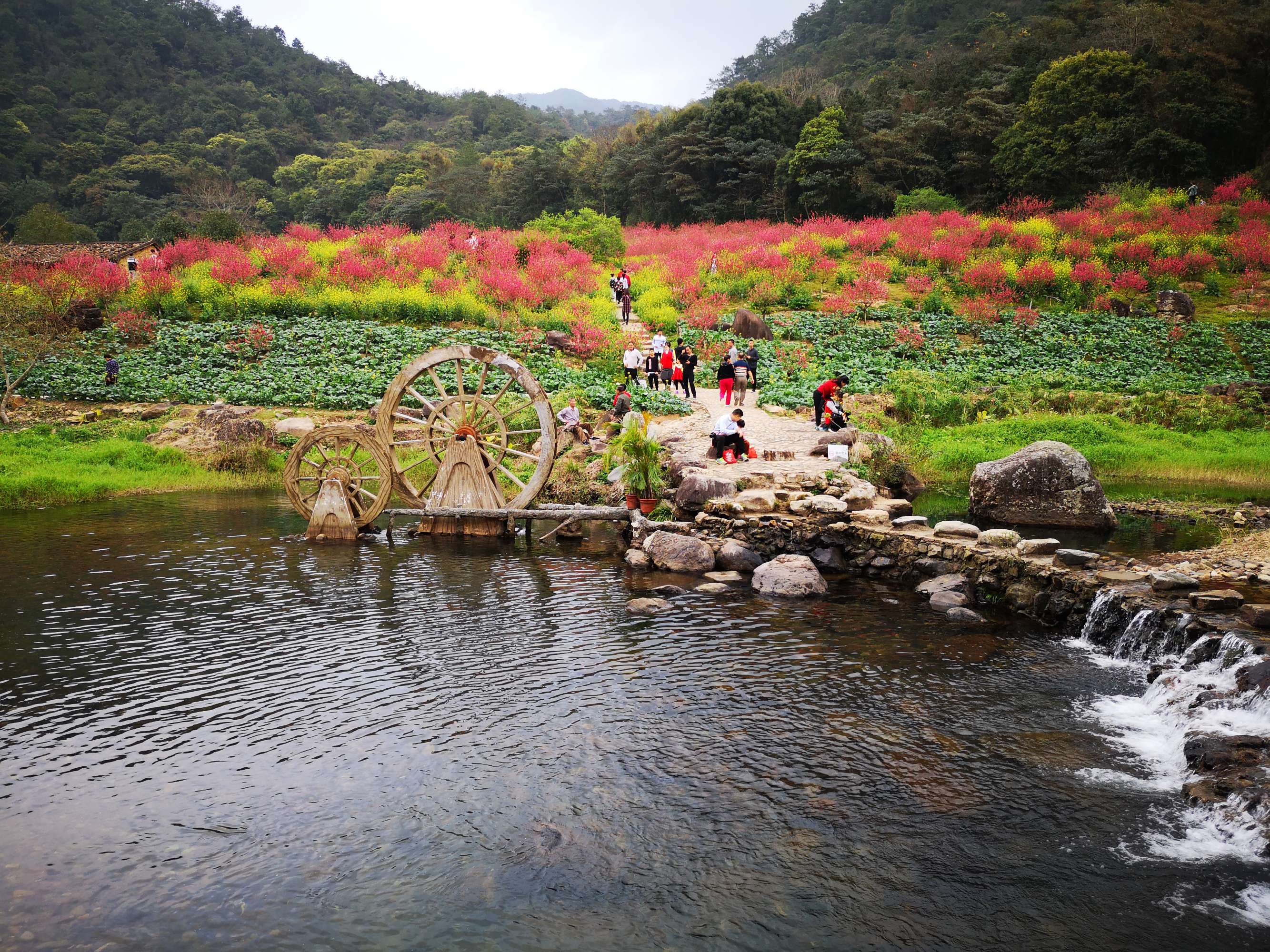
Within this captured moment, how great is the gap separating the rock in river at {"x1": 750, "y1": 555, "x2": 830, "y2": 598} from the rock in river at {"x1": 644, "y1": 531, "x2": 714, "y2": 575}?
1.08 m

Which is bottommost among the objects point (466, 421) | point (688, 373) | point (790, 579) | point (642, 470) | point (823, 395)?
point (790, 579)

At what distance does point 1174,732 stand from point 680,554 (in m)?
7.88

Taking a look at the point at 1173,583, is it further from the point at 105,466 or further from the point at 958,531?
the point at 105,466

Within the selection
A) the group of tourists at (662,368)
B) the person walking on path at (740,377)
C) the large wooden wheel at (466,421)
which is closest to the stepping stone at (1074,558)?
the large wooden wheel at (466,421)

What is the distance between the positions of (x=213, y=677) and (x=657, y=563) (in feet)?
24.0

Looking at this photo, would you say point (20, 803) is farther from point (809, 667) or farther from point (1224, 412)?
point (1224, 412)

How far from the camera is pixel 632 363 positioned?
23.7 meters

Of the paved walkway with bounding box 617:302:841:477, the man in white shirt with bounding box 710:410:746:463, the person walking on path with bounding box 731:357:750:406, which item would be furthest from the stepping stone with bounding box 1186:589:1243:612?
the person walking on path with bounding box 731:357:750:406

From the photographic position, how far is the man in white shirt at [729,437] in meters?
17.5

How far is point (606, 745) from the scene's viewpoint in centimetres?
823

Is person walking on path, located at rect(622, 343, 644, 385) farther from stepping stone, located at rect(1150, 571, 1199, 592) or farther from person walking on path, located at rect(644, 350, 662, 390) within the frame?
stepping stone, located at rect(1150, 571, 1199, 592)

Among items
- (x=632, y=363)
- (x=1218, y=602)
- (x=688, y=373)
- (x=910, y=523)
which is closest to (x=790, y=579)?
(x=910, y=523)

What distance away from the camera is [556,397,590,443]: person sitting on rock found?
19.8m

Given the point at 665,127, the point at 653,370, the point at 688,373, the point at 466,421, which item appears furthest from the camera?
the point at 665,127
